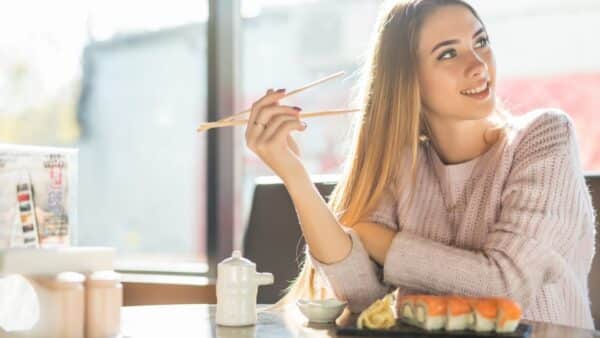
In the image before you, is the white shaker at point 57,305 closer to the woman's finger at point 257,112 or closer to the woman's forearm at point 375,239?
the woman's finger at point 257,112

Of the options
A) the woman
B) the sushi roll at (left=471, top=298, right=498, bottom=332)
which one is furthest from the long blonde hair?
the sushi roll at (left=471, top=298, right=498, bottom=332)

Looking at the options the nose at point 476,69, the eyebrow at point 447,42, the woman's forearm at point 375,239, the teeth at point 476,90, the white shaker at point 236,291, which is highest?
the eyebrow at point 447,42

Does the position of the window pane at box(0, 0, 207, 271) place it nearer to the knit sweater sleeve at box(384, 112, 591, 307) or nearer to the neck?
the neck

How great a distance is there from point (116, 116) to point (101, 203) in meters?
0.38

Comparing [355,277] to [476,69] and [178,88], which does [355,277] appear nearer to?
[476,69]

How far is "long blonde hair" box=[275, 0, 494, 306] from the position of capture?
181cm

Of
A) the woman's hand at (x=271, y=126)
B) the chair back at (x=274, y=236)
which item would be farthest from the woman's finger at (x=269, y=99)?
the chair back at (x=274, y=236)

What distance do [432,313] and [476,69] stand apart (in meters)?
0.66

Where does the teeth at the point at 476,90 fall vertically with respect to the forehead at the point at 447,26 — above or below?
below

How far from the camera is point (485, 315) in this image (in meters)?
1.22

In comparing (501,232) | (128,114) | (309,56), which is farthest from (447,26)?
(128,114)

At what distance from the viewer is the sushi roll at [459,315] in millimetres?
1230

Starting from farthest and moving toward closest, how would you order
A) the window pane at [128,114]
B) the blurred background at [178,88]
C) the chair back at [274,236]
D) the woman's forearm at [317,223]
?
the window pane at [128,114], the blurred background at [178,88], the chair back at [274,236], the woman's forearm at [317,223]

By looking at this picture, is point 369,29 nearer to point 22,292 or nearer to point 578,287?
point 578,287
